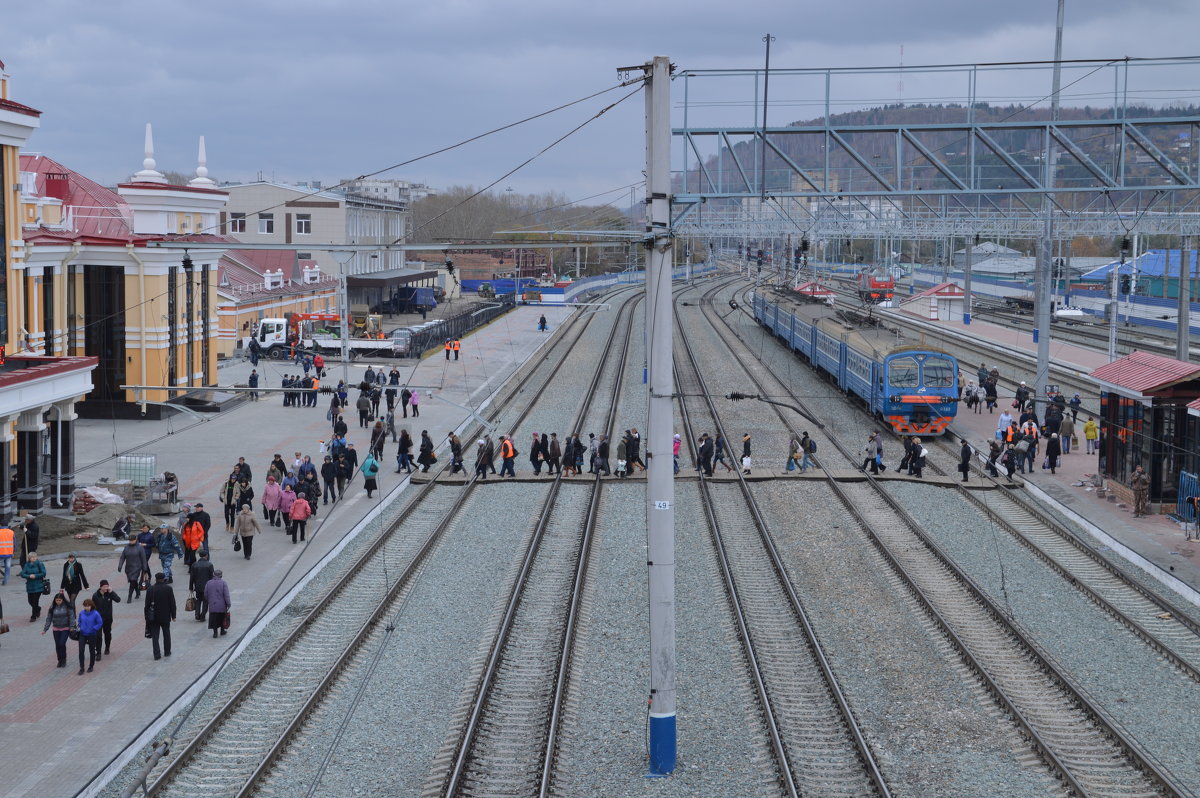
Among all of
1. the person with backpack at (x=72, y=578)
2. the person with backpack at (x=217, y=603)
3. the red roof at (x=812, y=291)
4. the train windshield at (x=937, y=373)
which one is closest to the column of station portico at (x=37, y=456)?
the person with backpack at (x=72, y=578)

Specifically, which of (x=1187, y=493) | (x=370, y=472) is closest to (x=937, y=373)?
(x=1187, y=493)

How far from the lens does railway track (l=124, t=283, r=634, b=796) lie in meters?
12.2

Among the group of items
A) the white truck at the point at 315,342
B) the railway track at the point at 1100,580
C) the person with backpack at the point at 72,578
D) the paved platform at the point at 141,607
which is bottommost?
the paved platform at the point at 141,607

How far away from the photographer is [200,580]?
17469 mm

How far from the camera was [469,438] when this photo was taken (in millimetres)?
34906

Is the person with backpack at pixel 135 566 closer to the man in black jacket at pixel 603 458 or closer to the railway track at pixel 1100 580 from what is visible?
the man in black jacket at pixel 603 458

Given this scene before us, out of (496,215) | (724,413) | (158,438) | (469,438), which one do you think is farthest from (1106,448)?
(496,215)

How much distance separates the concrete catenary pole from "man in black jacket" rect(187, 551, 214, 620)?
23.9 feet

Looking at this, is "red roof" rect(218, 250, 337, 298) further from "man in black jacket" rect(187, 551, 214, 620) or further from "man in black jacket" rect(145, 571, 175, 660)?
"man in black jacket" rect(145, 571, 175, 660)

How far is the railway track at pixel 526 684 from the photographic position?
40.1ft

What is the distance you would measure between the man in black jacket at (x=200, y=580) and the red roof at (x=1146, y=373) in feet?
55.5

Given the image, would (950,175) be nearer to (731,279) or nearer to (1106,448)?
(1106,448)

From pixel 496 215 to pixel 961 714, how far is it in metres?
110

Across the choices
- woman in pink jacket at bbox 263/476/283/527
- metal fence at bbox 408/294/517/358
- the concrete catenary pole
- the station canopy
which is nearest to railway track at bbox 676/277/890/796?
the concrete catenary pole
